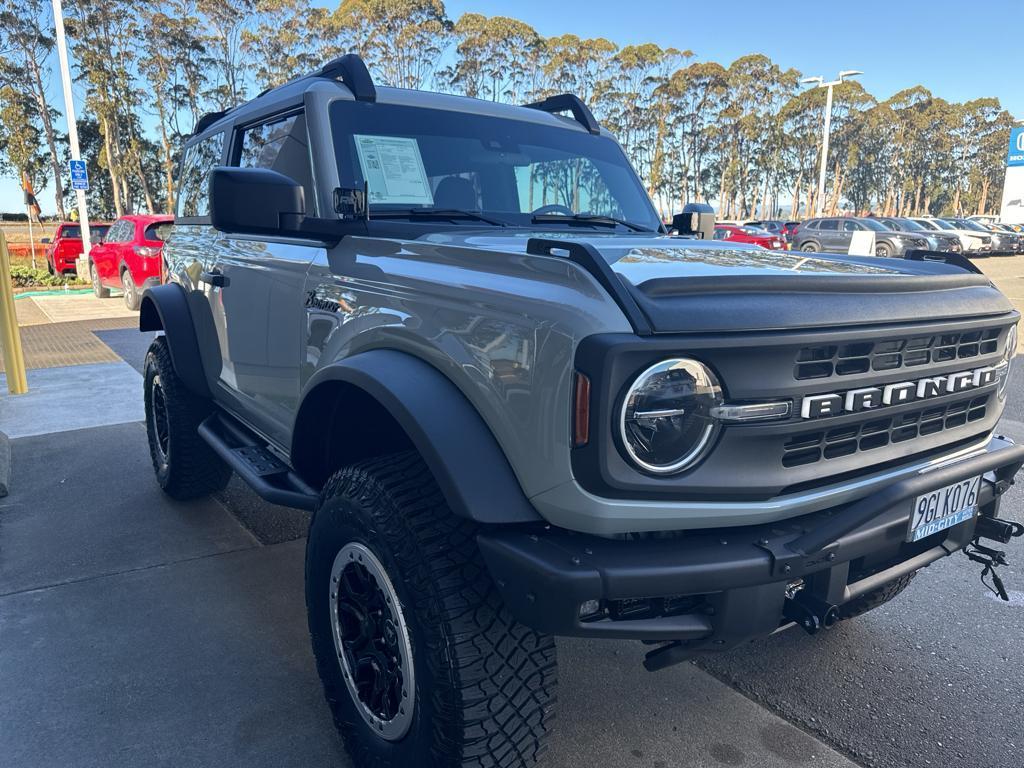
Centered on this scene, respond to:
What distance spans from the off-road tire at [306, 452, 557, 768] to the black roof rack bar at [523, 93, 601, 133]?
89.6 inches

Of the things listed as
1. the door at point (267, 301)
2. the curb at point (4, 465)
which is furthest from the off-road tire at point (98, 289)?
the door at point (267, 301)

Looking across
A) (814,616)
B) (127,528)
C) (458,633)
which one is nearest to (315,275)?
(458,633)

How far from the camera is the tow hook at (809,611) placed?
1.90 meters

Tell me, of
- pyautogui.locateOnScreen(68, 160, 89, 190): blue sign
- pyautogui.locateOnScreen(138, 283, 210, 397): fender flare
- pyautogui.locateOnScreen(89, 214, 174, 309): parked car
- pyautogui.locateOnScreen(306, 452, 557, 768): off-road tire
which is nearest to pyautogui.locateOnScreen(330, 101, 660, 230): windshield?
pyautogui.locateOnScreen(306, 452, 557, 768): off-road tire

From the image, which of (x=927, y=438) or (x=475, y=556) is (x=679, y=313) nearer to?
(x=475, y=556)

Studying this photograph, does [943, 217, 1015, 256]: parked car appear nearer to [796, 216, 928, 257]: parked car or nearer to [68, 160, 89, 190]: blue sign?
[796, 216, 928, 257]: parked car

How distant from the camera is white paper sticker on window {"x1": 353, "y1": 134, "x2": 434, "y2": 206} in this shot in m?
2.87

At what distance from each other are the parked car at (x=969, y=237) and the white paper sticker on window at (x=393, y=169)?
32.1m

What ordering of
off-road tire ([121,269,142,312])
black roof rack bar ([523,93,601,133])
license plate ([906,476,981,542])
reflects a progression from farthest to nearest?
off-road tire ([121,269,142,312])
black roof rack bar ([523,93,601,133])
license plate ([906,476,981,542])

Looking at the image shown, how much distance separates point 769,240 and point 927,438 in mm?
24149

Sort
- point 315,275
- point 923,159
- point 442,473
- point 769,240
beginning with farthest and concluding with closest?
point 923,159 → point 769,240 → point 315,275 → point 442,473

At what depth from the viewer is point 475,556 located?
1926 millimetres

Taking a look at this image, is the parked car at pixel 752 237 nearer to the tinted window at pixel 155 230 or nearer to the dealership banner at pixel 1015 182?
the tinted window at pixel 155 230

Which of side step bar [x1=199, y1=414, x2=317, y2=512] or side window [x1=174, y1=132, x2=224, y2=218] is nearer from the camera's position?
side step bar [x1=199, y1=414, x2=317, y2=512]
